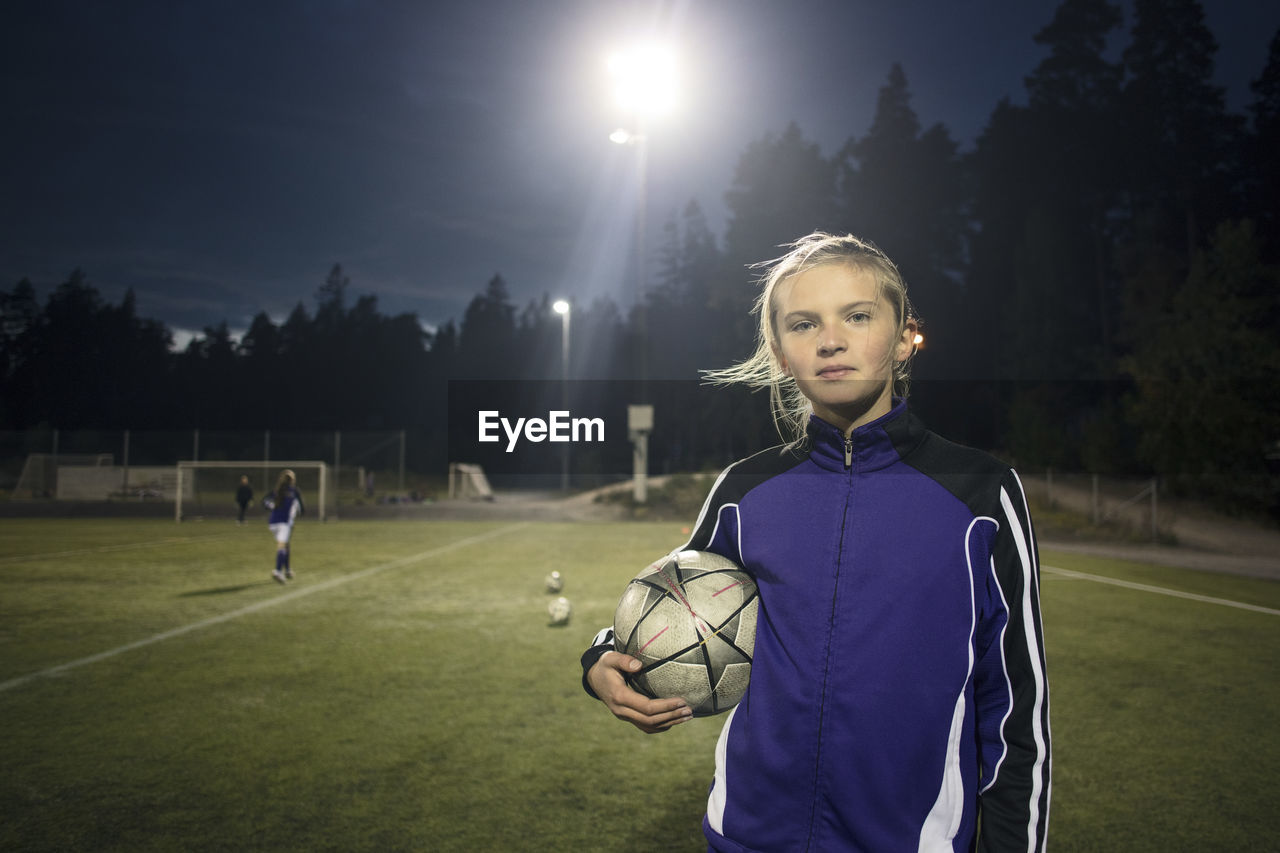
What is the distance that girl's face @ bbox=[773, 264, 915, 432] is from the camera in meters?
1.79

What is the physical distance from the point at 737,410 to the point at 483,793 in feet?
146

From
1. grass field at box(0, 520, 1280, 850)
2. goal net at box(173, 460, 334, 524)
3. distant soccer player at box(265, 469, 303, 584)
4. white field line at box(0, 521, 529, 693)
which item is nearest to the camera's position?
grass field at box(0, 520, 1280, 850)

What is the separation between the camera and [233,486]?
43.2 m

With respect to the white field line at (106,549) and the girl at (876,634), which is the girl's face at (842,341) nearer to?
the girl at (876,634)

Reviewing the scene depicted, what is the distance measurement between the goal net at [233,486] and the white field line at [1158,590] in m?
26.8

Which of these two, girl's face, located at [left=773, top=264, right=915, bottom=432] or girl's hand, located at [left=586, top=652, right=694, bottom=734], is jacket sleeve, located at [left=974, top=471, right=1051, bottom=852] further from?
girl's hand, located at [left=586, top=652, right=694, bottom=734]

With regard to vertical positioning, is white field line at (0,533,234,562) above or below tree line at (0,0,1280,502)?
below

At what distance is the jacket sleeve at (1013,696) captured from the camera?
5.42ft

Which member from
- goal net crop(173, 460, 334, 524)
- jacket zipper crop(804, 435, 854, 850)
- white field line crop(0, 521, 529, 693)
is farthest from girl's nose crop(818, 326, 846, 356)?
goal net crop(173, 460, 334, 524)

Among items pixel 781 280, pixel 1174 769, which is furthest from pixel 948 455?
pixel 1174 769

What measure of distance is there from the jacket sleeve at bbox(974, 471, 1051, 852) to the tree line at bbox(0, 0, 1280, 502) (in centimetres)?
1916

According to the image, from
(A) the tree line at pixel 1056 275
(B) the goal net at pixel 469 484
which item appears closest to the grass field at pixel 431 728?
(A) the tree line at pixel 1056 275

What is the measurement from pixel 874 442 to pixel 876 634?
0.47 meters

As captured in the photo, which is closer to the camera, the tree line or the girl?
the girl
